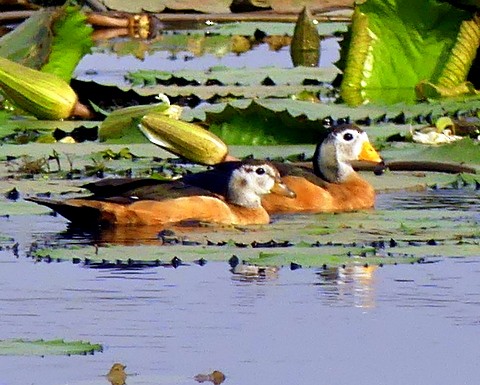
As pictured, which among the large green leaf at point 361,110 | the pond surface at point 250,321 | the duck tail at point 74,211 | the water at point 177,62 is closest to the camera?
the pond surface at point 250,321

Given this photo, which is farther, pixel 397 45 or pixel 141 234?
pixel 397 45

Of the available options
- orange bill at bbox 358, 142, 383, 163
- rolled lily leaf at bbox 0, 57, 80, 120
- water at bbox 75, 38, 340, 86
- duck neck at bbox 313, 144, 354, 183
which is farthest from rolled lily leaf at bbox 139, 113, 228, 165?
water at bbox 75, 38, 340, 86

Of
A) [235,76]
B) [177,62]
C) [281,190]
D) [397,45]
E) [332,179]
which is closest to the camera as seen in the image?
[281,190]

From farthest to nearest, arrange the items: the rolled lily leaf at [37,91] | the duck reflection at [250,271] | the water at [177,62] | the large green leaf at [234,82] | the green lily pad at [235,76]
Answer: the water at [177,62], the green lily pad at [235,76], the large green leaf at [234,82], the rolled lily leaf at [37,91], the duck reflection at [250,271]

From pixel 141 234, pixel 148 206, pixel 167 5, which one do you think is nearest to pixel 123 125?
pixel 148 206

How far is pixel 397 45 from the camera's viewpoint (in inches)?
535

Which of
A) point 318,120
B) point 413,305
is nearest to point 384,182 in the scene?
point 318,120

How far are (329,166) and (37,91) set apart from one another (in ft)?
8.54

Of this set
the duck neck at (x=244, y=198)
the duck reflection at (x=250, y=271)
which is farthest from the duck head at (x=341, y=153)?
the duck reflection at (x=250, y=271)

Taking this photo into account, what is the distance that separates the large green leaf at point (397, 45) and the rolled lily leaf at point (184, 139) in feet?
9.60

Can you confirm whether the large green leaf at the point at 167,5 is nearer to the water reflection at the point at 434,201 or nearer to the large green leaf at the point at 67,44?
the large green leaf at the point at 67,44

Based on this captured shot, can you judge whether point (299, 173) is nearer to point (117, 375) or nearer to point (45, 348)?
point (45, 348)

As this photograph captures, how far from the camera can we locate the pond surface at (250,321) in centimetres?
632

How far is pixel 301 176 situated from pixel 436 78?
3.27 meters
